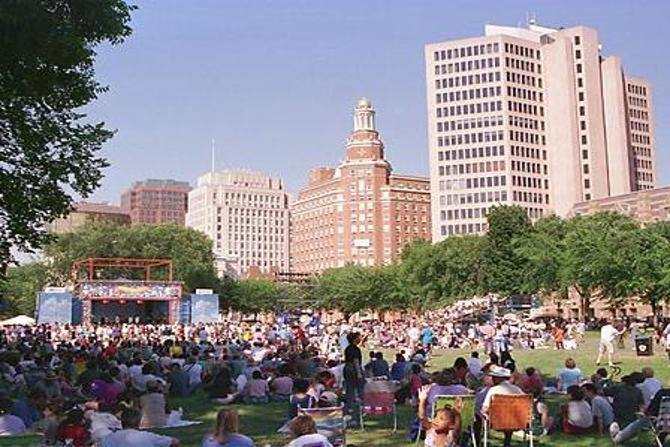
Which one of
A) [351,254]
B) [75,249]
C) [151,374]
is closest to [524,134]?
[351,254]

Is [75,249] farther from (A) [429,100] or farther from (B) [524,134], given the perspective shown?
(B) [524,134]

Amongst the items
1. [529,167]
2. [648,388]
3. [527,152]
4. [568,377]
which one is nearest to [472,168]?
[529,167]

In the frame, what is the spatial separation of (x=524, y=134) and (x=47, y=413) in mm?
129470

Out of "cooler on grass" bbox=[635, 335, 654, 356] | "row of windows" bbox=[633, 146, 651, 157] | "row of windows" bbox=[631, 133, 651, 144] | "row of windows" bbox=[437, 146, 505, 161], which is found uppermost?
"row of windows" bbox=[631, 133, 651, 144]

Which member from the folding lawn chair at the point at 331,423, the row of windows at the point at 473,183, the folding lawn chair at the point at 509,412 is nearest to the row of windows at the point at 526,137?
the row of windows at the point at 473,183

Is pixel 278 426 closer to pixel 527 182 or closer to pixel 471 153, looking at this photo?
pixel 471 153

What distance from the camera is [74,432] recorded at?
11.1 meters

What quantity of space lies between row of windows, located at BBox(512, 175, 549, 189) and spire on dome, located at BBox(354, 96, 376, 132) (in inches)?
2030

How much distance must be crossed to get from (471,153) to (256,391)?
11901cm

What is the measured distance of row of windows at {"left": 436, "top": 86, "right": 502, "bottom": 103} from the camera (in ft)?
444

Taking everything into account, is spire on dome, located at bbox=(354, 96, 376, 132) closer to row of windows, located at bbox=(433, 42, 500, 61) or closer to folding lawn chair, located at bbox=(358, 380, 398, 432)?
row of windows, located at bbox=(433, 42, 500, 61)

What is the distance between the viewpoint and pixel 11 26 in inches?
684

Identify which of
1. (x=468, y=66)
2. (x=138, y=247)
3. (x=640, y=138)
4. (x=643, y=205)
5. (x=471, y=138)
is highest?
(x=468, y=66)

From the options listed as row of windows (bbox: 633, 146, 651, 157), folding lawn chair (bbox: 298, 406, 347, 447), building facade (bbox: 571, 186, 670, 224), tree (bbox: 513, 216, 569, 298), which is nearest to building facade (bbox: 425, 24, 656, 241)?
row of windows (bbox: 633, 146, 651, 157)
